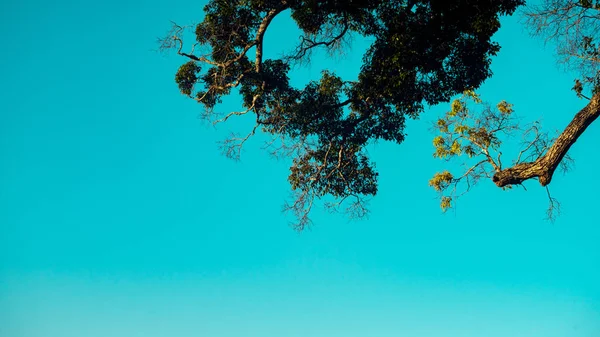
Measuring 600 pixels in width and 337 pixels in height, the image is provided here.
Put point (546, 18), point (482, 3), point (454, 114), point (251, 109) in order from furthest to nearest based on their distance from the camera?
point (251, 109), point (454, 114), point (482, 3), point (546, 18)

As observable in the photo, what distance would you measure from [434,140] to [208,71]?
19.8 feet

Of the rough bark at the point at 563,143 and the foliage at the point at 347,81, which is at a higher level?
the foliage at the point at 347,81

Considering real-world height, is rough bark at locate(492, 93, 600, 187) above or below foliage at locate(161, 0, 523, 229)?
below

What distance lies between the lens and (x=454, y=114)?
40.1 feet

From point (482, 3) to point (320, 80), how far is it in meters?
4.41

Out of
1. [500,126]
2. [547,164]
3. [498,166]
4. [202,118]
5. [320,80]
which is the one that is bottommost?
[547,164]

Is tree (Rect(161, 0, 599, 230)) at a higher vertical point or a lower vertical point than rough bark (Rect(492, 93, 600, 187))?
higher

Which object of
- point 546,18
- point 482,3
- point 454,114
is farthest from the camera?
point 454,114

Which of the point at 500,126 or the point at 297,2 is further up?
the point at 297,2

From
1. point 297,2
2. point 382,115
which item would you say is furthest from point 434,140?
point 297,2

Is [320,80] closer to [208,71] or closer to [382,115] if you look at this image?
[382,115]

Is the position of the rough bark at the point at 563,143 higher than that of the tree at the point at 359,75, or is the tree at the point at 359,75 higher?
the tree at the point at 359,75

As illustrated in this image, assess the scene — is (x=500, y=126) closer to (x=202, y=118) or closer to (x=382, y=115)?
(x=382, y=115)

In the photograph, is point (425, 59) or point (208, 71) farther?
point (208, 71)
